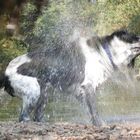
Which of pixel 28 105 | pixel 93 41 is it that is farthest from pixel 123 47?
pixel 28 105

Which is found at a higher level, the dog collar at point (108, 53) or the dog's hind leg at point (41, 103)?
the dog collar at point (108, 53)

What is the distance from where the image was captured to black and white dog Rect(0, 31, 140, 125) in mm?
9109

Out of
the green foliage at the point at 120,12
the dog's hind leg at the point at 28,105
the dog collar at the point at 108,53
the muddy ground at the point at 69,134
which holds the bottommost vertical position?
the muddy ground at the point at 69,134

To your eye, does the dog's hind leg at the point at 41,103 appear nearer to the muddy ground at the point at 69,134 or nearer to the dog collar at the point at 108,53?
the dog collar at the point at 108,53

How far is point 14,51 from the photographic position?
2830 centimetres

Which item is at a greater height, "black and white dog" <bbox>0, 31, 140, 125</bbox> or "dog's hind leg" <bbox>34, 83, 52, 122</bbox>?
"black and white dog" <bbox>0, 31, 140, 125</bbox>

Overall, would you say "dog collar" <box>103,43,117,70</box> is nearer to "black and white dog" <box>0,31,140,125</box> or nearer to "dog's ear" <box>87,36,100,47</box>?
"black and white dog" <box>0,31,140,125</box>

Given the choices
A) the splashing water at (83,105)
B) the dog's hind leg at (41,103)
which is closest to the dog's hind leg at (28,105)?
the dog's hind leg at (41,103)

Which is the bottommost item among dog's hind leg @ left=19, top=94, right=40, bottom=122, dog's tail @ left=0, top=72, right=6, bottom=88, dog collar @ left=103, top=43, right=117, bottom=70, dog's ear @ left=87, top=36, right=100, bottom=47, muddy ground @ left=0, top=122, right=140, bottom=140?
muddy ground @ left=0, top=122, right=140, bottom=140

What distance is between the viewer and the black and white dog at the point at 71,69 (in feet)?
29.9

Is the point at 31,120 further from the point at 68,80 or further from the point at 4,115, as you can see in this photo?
the point at 4,115

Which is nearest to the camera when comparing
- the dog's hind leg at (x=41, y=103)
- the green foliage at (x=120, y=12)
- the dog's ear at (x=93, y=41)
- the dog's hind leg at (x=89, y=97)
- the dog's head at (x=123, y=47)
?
the dog's hind leg at (x=89, y=97)

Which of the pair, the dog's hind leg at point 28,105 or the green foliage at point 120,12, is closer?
the dog's hind leg at point 28,105

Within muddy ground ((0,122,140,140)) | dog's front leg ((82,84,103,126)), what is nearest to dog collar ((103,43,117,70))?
dog's front leg ((82,84,103,126))
